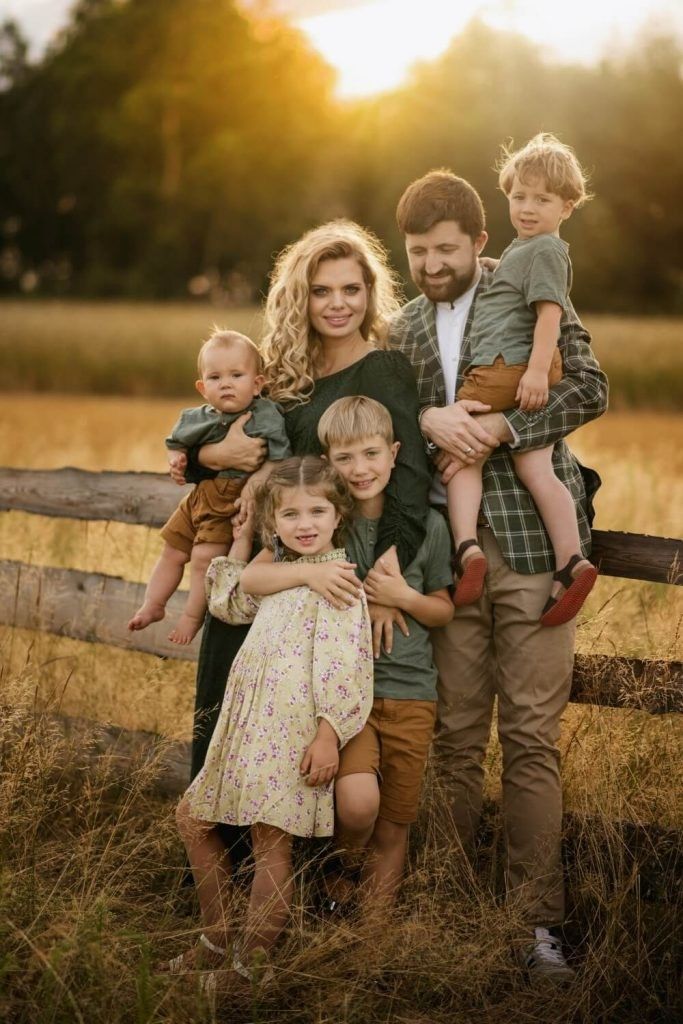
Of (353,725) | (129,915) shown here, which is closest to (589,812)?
(353,725)

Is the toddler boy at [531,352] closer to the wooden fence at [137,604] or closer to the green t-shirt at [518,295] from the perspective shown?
the green t-shirt at [518,295]

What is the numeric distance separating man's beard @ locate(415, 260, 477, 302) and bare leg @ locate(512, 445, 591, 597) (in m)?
0.58

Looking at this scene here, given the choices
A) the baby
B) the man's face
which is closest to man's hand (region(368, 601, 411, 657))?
the baby

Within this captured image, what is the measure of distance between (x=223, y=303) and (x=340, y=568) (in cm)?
2715

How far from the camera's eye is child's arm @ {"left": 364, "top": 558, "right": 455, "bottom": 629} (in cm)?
326

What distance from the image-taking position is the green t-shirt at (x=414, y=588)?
3.29 m

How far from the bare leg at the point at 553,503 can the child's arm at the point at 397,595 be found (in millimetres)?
405

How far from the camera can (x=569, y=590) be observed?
3307 millimetres

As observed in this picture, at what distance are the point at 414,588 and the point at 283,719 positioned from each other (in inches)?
22.8

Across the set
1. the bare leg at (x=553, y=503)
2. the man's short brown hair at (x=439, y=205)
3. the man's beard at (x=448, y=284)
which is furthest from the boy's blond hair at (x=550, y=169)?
the bare leg at (x=553, y=503)

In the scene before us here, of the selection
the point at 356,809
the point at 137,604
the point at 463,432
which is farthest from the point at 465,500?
the point at 137,604

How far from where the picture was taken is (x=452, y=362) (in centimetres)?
359

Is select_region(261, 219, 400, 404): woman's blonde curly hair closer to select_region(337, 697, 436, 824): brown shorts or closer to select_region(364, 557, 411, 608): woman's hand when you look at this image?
select_region(364, 557, 411, 608): woman's hand

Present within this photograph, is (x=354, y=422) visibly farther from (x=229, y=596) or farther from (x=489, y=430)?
(x=229, y=596)
